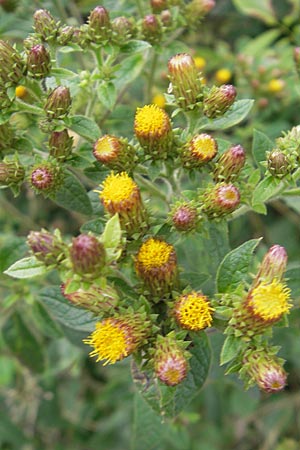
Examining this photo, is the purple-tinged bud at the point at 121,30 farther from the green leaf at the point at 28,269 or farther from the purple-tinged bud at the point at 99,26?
the green leaf at the point at 28,269

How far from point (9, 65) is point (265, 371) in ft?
3.90

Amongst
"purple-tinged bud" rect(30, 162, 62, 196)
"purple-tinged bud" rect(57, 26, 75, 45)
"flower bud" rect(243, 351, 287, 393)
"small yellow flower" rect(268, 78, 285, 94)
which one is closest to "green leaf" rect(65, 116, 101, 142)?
"purple-tinged bud" rect(30, 162, 62, 196)

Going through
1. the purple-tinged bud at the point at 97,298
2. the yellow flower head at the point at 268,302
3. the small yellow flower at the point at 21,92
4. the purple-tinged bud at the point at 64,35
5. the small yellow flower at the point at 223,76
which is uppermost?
the purple-tinged bud at the point at 64,35

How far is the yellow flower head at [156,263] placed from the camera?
1.84 metres

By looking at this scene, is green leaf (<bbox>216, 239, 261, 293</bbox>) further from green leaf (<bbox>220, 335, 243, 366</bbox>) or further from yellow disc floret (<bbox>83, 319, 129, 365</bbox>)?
yellow disc floret (<bbox>83, 319, 129, 365</bbox>)

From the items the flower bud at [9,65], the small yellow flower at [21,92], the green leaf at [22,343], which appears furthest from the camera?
the green leaf at [22,343]

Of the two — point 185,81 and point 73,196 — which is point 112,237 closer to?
point 73,196

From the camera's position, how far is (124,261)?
1.91 metres

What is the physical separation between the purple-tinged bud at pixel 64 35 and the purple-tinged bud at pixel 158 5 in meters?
0.53

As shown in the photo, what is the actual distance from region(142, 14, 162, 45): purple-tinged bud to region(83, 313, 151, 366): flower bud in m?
1.21

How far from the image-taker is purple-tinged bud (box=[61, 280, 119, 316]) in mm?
1816

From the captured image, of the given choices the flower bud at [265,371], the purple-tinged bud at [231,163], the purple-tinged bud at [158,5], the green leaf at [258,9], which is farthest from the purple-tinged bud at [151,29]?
the green leaf at [258,9]

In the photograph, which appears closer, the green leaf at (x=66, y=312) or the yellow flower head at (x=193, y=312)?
the yellow flower head at (x=193, y=312)

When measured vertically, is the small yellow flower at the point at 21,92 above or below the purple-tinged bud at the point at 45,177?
above
